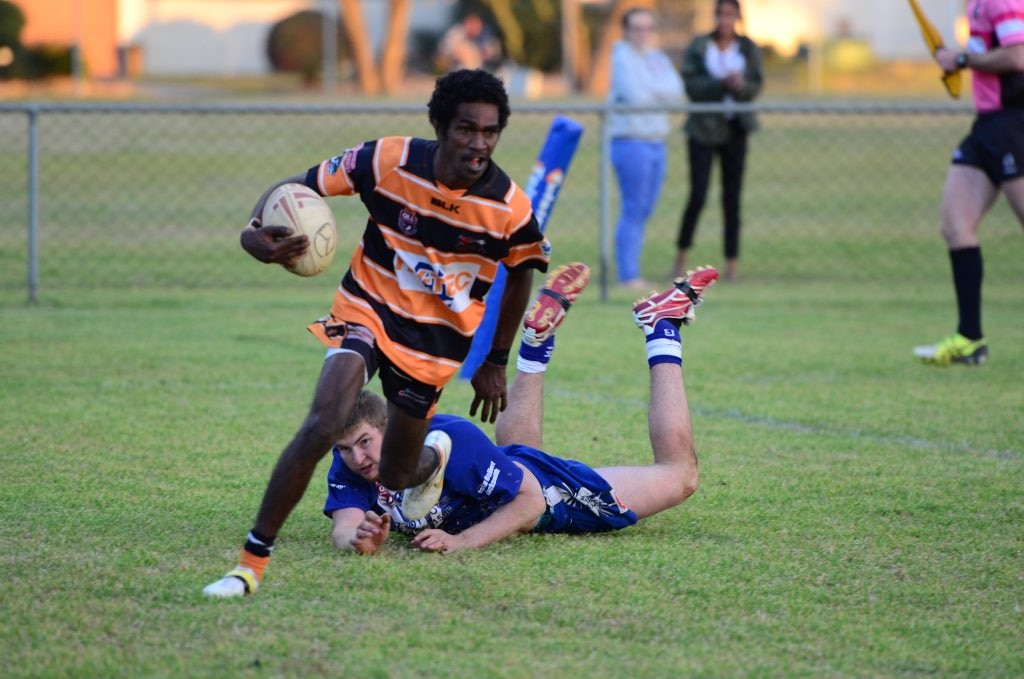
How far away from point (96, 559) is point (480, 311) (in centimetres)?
151

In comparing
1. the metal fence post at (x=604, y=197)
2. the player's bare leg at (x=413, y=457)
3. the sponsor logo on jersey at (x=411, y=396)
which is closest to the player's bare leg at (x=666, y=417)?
the player's bare leg at (x=413, y=457)

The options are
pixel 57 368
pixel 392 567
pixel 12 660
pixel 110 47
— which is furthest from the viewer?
pixel 110 47

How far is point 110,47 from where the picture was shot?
120ft

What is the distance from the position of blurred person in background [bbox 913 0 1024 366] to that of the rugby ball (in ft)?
17.0

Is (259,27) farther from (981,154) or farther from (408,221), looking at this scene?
(408,221)

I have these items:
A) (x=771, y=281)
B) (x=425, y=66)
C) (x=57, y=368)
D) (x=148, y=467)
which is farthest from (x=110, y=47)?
(x=148, y=467)

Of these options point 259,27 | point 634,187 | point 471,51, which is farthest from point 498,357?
point 259,27

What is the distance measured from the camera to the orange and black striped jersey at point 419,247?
15.0 ft

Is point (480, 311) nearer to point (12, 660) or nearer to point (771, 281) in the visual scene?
point (12, 660)

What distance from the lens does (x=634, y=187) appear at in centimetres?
1226

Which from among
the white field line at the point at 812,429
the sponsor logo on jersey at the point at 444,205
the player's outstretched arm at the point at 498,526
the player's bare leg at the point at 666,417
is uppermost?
the sponsor logo on jersey at the point at 444,205

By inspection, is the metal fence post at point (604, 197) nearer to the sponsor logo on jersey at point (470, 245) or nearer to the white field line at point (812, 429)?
the white field line at point (812, 429)

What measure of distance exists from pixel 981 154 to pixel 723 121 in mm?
4022

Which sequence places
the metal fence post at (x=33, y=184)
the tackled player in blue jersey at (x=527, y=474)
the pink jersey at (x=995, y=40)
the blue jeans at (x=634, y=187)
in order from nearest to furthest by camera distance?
the tackled player in blue jersey at (x=527, y=474) → the pink jersey at (x=995, y=40) → the metal fence post at (x=33, y=184) → the blue jeans at (x=634, y=187)
